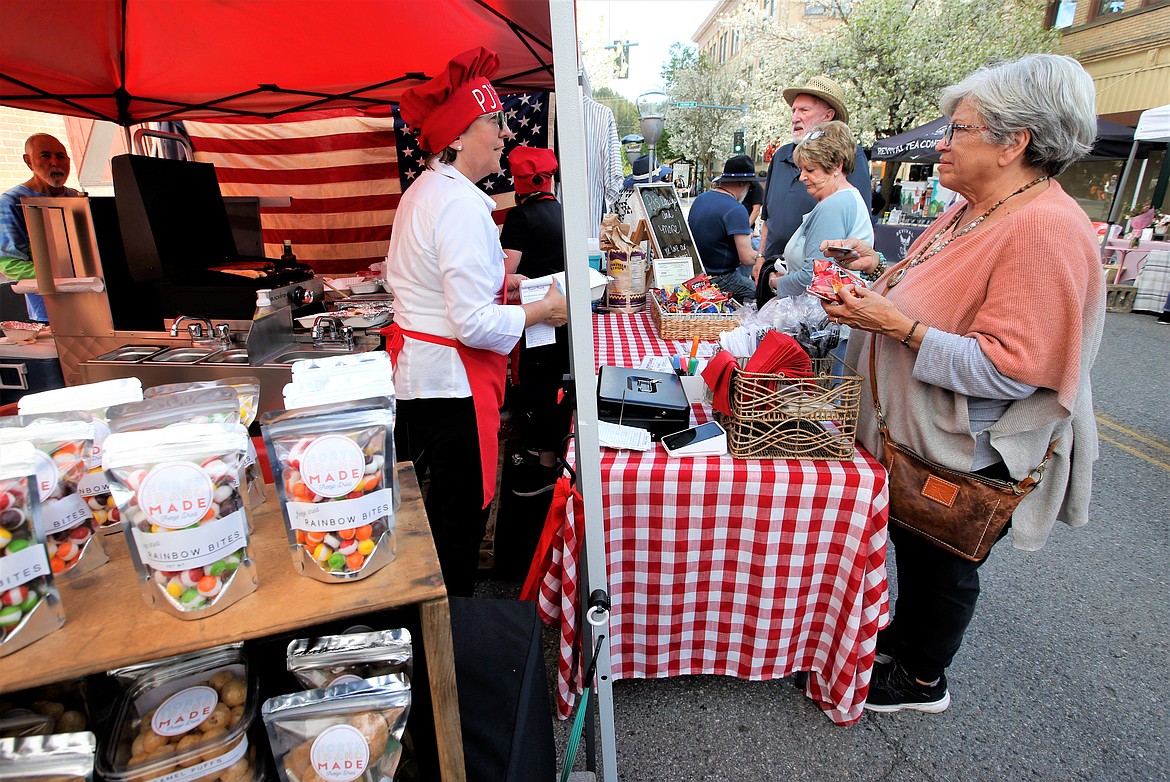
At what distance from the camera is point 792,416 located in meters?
1.75

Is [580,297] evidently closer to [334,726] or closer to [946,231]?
[334,726]

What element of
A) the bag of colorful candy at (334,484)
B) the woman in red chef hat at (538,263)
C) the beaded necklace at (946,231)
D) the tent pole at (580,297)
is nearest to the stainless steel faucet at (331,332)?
the woman in red chef hat at (538,263)

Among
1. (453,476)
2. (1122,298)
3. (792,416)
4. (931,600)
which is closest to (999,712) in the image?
(931,600)

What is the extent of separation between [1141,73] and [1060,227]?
1889 centimetres

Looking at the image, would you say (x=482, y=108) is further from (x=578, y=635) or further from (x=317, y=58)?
(x=317, y=58)

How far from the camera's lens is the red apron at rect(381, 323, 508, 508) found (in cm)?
207

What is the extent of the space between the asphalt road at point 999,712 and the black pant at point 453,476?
54 centimetres

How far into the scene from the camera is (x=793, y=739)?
1988 mm

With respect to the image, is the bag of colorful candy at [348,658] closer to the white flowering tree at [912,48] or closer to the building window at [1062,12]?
the white flowering tree at [912,48]

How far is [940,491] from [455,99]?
76.3 inches

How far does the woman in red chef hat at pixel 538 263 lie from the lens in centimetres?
324

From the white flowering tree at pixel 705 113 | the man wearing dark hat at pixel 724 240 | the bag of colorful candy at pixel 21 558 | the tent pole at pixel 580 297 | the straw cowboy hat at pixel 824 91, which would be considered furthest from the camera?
the white flowering tree at pixel 705 113

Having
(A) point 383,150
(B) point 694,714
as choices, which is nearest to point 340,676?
(B) point 694,714

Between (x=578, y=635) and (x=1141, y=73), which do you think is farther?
(x=1141, y=73)
